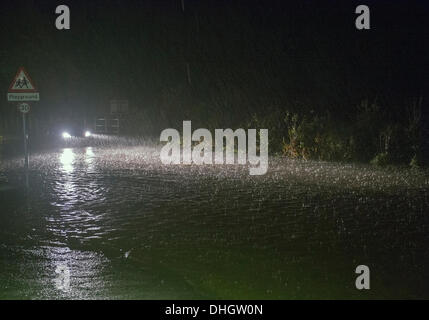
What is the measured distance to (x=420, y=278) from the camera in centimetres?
661

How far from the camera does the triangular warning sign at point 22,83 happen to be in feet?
44.9

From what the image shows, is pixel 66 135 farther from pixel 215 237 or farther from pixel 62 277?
pixel 62 277

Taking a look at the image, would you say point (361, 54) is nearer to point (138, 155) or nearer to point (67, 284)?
point (138, 155)

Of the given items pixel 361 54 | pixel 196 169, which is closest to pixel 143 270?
pixel 196 169

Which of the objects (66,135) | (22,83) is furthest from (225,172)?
(66,135)

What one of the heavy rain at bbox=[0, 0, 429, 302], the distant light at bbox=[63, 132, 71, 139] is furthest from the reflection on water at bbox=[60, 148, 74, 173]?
the distant light at bbox=[63, 132, 71, 139]

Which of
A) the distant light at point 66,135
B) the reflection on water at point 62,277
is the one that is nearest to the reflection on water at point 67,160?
the reflection on water at point 62,277
